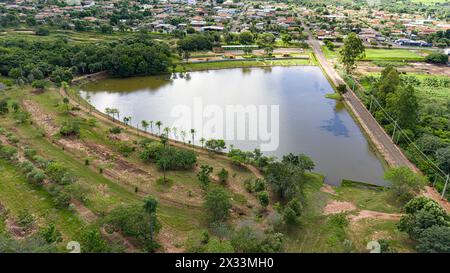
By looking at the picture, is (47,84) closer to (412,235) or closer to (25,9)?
(412,235)

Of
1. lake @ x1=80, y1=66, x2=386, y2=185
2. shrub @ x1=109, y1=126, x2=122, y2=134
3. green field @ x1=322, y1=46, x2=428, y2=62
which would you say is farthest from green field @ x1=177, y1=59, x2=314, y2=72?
shrub @ x1=109, y1=126, x2=122, y2=134

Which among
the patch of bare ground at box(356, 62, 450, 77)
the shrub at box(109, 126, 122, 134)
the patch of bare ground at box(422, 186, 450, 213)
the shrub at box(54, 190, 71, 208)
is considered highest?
the patch of bare ground at box(356, 62, 450, 77)

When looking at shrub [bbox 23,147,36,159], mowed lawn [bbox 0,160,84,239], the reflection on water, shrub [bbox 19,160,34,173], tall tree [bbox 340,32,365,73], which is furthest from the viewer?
tall tree [bbox 340,32,365,73]

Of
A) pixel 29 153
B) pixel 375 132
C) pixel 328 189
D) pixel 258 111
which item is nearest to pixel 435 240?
pixel 328 189

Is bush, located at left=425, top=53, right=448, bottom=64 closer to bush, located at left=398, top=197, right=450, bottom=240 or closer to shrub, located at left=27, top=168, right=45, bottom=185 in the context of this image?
bush, located at left=398, top=197, right=450, bottom=240

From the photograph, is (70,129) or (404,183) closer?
(404,183)
